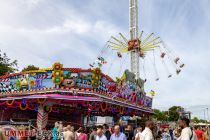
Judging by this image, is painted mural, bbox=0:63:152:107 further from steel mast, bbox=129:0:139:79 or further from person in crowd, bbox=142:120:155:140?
person in crowd, bbox=142:120:155:140

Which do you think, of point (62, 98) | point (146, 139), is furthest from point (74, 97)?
point (146, 139)

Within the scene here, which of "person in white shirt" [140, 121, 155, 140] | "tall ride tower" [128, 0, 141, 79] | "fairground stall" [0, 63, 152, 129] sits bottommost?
"person in white shirt" [140, 121, 155, 140]

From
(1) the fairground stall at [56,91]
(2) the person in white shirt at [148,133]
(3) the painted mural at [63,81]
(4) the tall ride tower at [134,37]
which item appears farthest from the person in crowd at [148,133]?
(4) the tall ride tower at [134,37]

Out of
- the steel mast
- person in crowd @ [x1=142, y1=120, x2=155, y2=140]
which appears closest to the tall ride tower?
the steel mast

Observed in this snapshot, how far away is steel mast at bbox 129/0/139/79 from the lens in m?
33.0

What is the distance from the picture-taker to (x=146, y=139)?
21.8ft

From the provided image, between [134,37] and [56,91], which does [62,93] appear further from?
[134,37]

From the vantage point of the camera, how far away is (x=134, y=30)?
34.0m

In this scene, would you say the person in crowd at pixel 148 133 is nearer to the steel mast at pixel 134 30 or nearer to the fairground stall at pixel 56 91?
the fairground stall at pixel 56 91

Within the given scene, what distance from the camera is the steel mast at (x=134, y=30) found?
33.0 meters

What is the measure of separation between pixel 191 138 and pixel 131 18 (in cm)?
2956

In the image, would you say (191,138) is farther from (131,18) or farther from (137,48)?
(131,18)

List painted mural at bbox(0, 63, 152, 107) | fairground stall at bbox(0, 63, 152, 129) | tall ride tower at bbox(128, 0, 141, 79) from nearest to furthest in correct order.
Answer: fairground stall at bbox(0, 63, 152, 129) < painted mural at bbox(0, 63, 152, 107) < tall ride tower at bbox(128, 0, 141, 79)

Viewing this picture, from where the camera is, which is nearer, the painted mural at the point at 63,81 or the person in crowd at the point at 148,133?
the person in crowd at the point at 148,133
